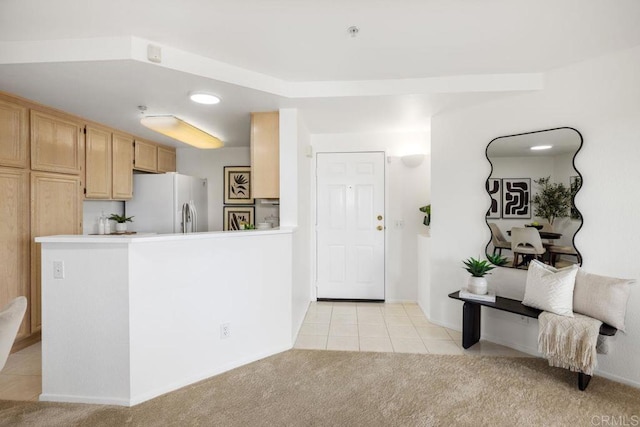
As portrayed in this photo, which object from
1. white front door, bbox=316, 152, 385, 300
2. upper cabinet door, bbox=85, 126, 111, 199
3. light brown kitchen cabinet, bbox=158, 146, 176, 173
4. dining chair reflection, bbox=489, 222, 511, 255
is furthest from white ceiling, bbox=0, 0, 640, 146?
→ light brown kitchen cabinet, bbox=158, 146, 176, 173

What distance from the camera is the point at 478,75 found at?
2.44m

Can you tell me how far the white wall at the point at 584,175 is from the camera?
2061 mm

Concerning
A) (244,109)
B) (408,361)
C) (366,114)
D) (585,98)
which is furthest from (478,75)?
(408,361)

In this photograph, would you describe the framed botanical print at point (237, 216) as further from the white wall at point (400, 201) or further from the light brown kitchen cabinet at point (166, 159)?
the white wall at point (400, 201)

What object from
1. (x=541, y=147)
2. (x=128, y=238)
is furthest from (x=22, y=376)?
(x=541, y=147)

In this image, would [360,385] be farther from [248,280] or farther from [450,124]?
[450,124]

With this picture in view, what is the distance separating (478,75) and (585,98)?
0.81 meters

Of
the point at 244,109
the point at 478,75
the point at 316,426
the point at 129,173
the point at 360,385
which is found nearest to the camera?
the point at 316,426

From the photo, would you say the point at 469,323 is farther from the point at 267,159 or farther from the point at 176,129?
the point at 176,129

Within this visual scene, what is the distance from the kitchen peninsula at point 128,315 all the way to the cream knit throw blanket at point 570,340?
2362 millimetres

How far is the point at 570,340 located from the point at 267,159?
274cm

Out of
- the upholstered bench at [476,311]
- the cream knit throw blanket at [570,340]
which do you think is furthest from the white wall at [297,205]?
the cream knit throw blanket at [570,340]

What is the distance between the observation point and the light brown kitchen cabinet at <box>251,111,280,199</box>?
9.25 feet

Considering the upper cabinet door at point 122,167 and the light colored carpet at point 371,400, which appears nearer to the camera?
the light colored carpet at point 371,400
